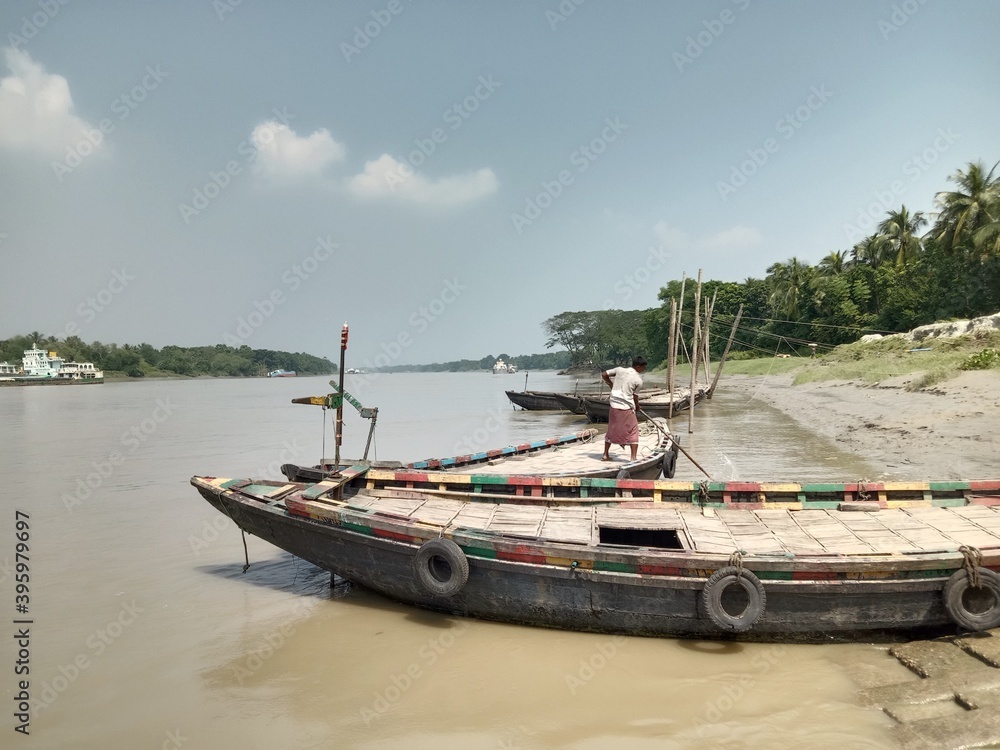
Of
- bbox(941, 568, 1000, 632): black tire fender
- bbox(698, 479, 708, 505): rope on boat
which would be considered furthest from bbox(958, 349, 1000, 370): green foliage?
bbox(941, 568, 1000, 632): black tire fender

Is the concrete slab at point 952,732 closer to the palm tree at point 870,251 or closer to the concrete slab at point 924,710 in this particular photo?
the concrete slab at point 924,710

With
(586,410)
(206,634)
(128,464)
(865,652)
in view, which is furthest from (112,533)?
(586,410)

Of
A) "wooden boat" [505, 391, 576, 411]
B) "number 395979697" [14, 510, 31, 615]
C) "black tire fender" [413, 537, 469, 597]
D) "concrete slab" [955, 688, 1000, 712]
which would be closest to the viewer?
"concrete slab" [955, 688, 1000, 712]

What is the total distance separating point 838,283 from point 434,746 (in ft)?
144

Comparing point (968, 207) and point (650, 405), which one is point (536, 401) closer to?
point (650, 405)

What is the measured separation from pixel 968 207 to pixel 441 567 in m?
35.1

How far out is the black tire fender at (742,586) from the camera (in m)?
4.66

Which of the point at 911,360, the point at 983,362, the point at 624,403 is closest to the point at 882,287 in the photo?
the point at 911,360

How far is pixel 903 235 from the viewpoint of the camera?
41719 millimetres

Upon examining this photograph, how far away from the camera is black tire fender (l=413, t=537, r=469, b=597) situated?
205 inches

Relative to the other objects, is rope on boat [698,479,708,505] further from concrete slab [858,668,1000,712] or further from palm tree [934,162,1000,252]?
palm tree [934,162,1000,252]

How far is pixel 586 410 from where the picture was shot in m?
23.2

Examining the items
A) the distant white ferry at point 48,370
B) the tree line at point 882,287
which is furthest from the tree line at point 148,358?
the tree line at point 882,287

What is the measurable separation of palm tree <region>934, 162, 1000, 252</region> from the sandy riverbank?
560 inches
